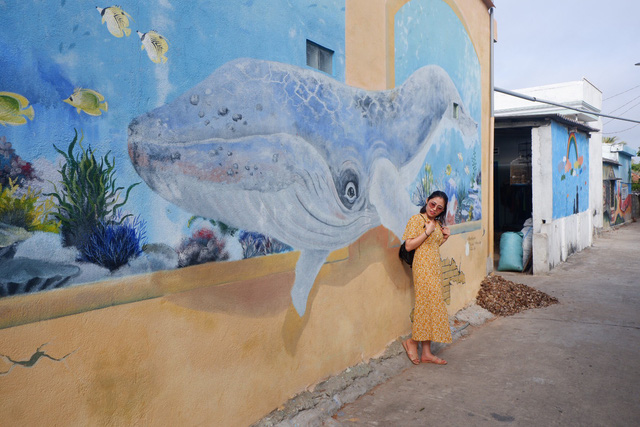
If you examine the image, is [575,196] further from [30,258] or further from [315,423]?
[30,258]

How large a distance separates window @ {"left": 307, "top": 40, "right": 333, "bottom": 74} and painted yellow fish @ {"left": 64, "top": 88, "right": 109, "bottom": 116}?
184 cm

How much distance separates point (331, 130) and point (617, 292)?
6830 mm

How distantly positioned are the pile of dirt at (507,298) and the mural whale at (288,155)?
110 inches

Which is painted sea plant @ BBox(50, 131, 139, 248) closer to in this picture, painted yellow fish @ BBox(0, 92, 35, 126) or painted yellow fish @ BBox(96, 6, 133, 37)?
painted yellow fish @ BBox(0, 92, 35, 126)

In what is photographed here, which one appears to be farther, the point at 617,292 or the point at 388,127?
the point at 617,292

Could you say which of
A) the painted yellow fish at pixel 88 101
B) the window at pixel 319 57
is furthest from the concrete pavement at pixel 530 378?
the window at pixel 319 57

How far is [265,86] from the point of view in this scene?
3.26m

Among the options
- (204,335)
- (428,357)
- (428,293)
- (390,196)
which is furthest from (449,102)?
(204,335)

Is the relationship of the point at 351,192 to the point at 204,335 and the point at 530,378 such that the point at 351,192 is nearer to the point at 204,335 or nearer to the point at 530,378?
the point at 204,335

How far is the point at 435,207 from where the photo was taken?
4555 mm

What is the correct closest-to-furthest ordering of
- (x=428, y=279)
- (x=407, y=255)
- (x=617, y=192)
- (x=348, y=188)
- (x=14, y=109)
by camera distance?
(x=14, y=109) < (x=348, y=188) < (x=428, y=279) < (x=407, y=255) < (x=617, y=192)

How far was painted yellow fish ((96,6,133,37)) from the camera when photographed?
2.30 metres

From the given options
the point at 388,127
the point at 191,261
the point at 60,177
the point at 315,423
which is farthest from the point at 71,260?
the point at 388,127

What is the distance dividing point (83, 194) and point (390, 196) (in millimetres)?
3190
